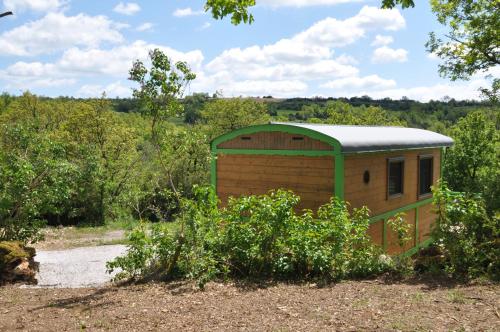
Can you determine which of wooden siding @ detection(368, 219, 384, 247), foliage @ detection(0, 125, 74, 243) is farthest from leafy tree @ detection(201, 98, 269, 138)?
foliage @ detection(0, 125, 74, 243)

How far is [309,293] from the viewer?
5363 millimetres

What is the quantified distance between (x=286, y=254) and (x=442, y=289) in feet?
6.31

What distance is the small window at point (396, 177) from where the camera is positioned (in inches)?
408

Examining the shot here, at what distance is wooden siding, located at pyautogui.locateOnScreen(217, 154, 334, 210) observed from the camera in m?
8.56

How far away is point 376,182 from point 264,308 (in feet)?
18.1

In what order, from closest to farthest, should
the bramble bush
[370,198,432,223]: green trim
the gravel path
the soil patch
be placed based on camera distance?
1. the bramble bush
2. the gravel path
3. [370,198,432,223]: green trim
4. the soil patch

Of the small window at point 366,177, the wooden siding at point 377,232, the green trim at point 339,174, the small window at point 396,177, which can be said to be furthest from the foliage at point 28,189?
the small window at point 396,177

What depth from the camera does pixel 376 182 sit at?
963 centimetres

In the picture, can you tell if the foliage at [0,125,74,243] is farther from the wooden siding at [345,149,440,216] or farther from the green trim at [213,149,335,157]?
the wooden siding at [345,149,440,216]

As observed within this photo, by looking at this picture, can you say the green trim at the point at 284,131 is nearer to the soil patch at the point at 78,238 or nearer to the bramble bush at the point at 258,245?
the bramble bush at the point at 258,245

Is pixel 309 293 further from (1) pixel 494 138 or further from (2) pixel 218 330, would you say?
(1) pixel 494 138

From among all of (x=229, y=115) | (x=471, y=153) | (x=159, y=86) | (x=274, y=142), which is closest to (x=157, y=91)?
(x=159, y=86)

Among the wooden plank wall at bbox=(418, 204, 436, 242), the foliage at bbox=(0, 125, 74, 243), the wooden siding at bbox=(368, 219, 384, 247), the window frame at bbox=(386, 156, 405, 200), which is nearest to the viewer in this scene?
the foliage at bbox=(0, 125, 74, 243)

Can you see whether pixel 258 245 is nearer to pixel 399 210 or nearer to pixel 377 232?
pixel 377 232
